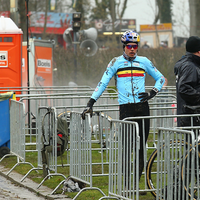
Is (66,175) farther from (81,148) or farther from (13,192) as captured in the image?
(81,148)

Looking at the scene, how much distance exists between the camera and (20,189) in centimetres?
704

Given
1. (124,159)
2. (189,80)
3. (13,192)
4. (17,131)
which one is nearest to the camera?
(124,159)

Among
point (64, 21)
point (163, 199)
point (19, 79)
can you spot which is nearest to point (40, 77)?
point (19, 79)

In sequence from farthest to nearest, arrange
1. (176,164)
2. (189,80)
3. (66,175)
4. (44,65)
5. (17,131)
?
(44,65)
(17,131)
(66,175)
(189,80)
(176,164)

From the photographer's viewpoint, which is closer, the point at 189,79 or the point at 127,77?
Result: the point at 189,79

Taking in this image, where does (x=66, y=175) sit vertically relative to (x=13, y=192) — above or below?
above

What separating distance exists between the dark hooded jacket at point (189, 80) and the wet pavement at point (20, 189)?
1924 millimetres

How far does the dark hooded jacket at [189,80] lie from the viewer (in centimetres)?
578

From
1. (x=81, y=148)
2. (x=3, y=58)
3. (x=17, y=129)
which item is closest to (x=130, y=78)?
(x=81, y=148)

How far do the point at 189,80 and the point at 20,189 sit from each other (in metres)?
2.88

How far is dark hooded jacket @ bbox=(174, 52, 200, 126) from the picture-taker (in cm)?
578

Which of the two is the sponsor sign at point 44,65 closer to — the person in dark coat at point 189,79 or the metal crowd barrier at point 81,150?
the metal crowd barrier at point 81,150

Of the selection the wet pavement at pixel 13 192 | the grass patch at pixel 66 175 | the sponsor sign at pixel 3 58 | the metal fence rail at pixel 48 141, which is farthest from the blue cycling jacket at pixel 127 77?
the sponsor sign at pixel 3 58

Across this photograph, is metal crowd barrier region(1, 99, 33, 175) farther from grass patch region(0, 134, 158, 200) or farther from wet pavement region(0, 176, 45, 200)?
wet pavement region(0, 176, 45, 200)
